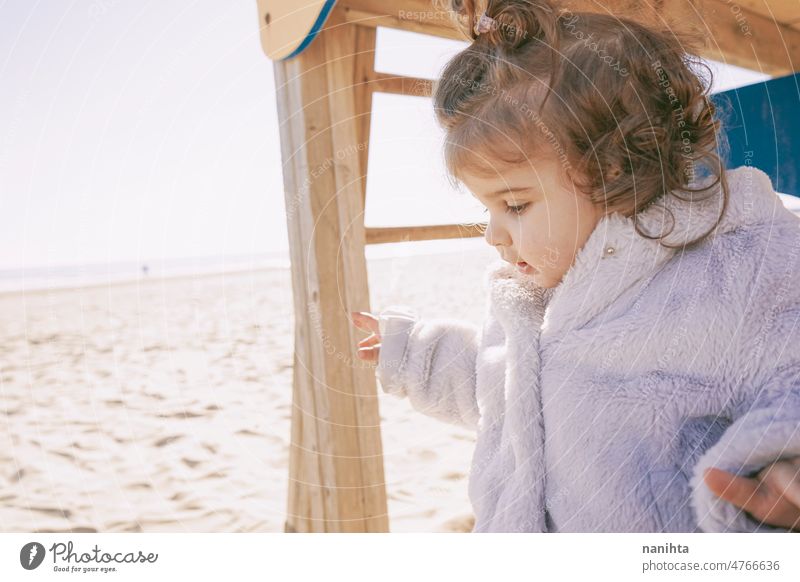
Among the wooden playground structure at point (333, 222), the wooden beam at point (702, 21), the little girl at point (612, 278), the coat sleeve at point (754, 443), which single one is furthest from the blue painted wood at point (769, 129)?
the coat sleeve at point (754, 443)

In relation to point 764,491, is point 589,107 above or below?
above

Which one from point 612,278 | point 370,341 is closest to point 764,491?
point 612,278

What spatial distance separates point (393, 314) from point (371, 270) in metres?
4.09

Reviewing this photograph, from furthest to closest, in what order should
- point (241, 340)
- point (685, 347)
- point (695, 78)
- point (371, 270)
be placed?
point (371, 270) < point (241, 340) < point (695, 78) < point (685, 347)

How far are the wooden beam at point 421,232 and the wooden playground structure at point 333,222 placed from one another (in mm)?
13

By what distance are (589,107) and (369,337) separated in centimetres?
37

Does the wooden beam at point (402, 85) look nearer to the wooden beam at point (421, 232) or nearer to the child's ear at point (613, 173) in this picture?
the wooden beam at point (421, 232)

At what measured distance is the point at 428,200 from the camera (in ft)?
2.89

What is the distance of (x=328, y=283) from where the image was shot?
80 cm

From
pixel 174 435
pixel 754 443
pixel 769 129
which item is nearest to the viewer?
pixel 754 443

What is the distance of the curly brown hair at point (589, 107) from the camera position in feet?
1.97

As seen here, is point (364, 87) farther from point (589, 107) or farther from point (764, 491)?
point (764, 491)
